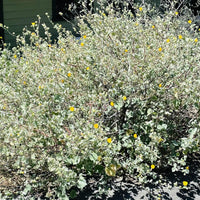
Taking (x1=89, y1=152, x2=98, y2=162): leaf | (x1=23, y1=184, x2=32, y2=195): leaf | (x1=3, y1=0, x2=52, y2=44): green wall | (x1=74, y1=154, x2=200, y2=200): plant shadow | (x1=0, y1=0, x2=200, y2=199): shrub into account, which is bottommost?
(x1=74, y1=154, x2=200, y2=200): plant shadow

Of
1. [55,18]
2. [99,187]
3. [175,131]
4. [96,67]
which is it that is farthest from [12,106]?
[55,18]

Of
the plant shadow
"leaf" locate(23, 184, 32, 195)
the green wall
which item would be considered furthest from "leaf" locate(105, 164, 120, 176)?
the green wall

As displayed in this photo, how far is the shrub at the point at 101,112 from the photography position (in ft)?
10.1

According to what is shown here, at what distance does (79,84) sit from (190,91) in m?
1.15

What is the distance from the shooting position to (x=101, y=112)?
3457mm

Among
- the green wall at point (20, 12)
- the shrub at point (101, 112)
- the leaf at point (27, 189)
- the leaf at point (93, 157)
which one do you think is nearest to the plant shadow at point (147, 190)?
the shrub at point (101, 112)

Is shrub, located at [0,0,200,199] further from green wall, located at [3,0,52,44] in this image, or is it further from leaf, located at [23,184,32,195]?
green wall, located at [3,0,52,44]

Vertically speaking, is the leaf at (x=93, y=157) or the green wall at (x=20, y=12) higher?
the green wall at (x=20, y=12)

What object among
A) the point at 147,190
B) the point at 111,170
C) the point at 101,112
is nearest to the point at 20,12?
the point at 101,112

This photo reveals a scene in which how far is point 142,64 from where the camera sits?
142 inches

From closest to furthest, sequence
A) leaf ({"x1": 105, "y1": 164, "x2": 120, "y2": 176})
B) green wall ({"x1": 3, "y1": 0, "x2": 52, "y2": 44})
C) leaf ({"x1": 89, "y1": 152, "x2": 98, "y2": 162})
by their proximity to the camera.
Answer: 1. leaf ({"x1": 89, "y1": 152, "x2": 98, "y2": 162})
2. leaf ({"x1": 105, "y1": 164, "x2": 120, "y2": 176})
3. green wall ({"x1": 3, "y1": 0, "x2": 52, "y2": 44})

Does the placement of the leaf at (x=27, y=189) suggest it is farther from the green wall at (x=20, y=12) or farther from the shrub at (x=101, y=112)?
the green wall at (x=20, y=12)

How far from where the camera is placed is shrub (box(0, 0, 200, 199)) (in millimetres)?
3068

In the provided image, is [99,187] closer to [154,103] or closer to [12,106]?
[154,103]
